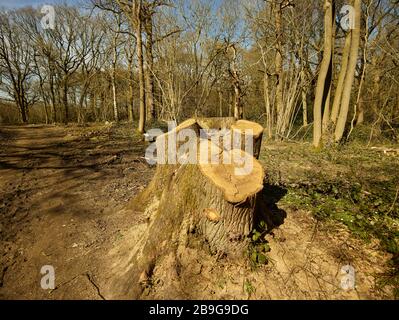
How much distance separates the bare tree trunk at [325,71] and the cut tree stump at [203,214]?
5609 mm

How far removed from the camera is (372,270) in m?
2.43

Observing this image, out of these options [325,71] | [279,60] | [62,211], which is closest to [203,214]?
[62,211]

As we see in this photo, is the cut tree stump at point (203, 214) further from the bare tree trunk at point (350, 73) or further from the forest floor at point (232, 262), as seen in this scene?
the bare tree trunk at point (350, 73)

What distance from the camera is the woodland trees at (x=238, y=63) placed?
295 inches

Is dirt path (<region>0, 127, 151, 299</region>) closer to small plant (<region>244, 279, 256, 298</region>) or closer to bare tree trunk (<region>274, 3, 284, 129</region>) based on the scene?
small plant (<region>244, 279, 256, 298</region>)

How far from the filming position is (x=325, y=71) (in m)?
7.12

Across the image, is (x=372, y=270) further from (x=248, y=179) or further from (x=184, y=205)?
(x=184, y=205)

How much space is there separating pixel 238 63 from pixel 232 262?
30.4 ft

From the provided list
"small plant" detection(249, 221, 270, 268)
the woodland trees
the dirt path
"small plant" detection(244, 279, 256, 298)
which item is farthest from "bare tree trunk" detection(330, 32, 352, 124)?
"small plant" detection(244, 279, 256, 298)

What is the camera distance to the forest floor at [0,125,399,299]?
7.78ft

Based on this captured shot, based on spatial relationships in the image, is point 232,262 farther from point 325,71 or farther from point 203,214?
point 325,71

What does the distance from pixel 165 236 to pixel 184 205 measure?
375 millimetres

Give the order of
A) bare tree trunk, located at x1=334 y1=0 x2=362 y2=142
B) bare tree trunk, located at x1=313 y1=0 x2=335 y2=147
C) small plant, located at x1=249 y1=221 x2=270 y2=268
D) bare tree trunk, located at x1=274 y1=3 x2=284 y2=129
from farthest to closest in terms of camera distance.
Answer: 1. bare tree trunk, located at x1=274 y1=3 x2=284 y2=129
2. bare tree trunk, located at x1=313 y1=0 x2=335 y2=147
3. bare tree trunk, located at x1=334 y1=0 x2=362 y2=142
4. small plant, located at x1=249 y1=221 x2=270 y2=268

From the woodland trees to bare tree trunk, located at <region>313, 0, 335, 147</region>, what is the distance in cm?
3
